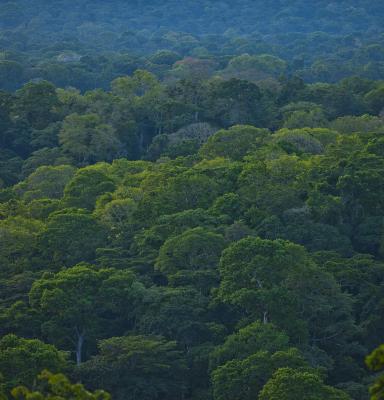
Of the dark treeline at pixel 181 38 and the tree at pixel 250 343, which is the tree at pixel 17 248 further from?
the dark treeline at pixel 181 38

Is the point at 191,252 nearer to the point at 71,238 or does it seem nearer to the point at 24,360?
the point at 71,238

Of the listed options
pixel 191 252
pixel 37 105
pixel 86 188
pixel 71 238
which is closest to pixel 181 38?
pixel 37 105

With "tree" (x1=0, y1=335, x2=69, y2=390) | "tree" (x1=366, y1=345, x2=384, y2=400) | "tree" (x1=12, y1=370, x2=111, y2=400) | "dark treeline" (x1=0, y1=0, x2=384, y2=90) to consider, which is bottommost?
"dark treeline" (x1=0, y1=0, x2=384, y2=90)

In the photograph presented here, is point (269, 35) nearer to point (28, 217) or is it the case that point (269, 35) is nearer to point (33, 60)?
point (33, 60)

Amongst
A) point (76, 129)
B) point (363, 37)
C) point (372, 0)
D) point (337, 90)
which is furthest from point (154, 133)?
point (372, 0)

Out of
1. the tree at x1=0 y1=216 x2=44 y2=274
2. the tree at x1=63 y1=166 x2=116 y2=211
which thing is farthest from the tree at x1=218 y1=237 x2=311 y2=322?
the tree at x1=63 y1=166 x2=116 y2=211

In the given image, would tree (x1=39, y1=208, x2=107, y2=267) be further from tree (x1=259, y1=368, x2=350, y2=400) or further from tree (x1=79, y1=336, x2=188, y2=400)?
tree (x1=259, y1=368, x2=350, y2=400)
